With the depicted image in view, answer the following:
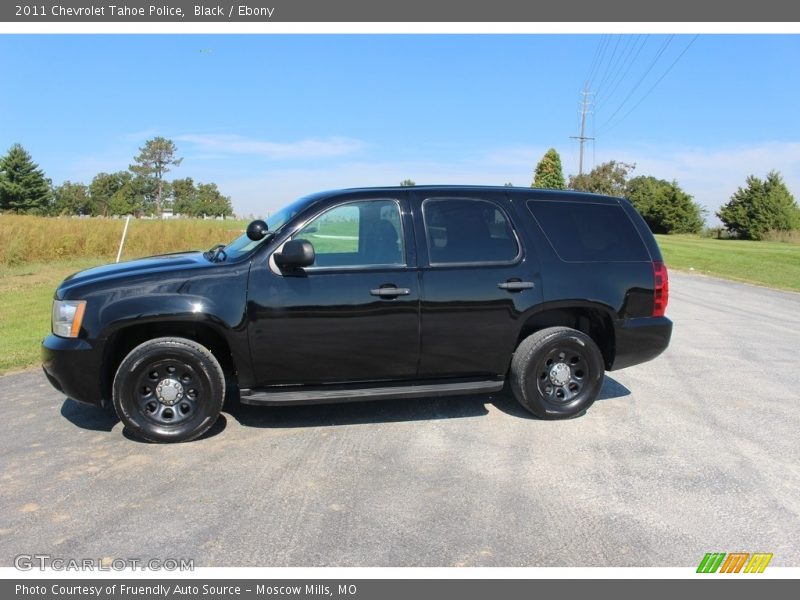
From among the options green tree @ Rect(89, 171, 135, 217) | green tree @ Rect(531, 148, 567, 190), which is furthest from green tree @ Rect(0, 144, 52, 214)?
green tree @ Rect(531, 148, 567, 190)

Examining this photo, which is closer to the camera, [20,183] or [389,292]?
[389,292]

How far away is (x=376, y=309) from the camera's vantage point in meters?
4.80

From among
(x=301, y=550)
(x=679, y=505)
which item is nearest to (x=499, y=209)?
(x=679, y=505)

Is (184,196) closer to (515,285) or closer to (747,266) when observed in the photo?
(747,266)

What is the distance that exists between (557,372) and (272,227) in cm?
272

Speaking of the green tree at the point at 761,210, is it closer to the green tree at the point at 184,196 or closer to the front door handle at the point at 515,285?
Result: the front door handle at the point at 515,285

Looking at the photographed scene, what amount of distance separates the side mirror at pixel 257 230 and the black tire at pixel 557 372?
2.34 meters

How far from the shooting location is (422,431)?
5.02 metres

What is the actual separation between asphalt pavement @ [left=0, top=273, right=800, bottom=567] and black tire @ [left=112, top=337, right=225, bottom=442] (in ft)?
0.54

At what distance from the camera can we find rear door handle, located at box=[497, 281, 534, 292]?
16.6 ft

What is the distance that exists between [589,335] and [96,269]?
4.40 m

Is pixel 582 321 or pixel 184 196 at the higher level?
pixel 184 196

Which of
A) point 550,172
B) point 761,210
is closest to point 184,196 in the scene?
point 550,172

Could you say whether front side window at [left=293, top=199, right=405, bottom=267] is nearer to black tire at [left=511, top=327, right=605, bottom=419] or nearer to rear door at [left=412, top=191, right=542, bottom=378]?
rear door at [left=412, top=191, right=542, bottom=378]
